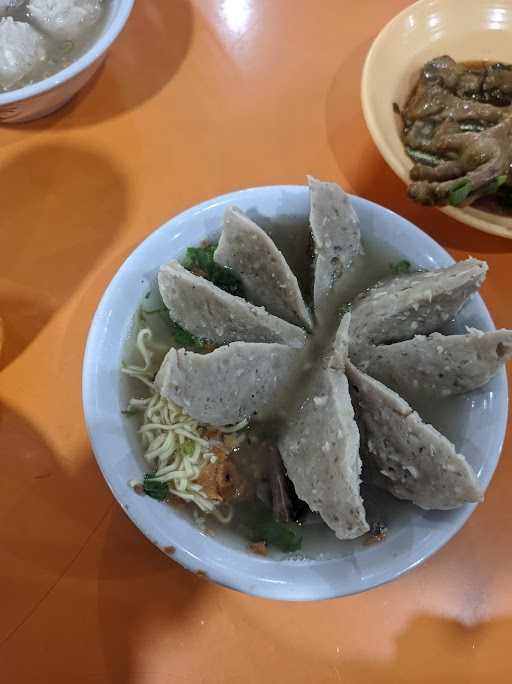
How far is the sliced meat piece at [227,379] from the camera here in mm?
1245

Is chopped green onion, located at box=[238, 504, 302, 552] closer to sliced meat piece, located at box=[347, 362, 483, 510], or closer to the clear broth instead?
sliced meat piece, located at box=[347, 362, 483, 510]

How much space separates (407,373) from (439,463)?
0.27 meters

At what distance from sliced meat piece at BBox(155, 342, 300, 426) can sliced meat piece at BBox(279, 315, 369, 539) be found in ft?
0.32

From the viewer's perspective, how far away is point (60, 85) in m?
1.66

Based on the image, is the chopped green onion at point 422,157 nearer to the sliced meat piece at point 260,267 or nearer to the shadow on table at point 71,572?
the sliced meat piece at point 260,267

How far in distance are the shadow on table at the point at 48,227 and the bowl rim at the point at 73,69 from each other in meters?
0.29

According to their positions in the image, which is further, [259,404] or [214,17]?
[214,17]

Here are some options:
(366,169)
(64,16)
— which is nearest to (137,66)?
(64,16)

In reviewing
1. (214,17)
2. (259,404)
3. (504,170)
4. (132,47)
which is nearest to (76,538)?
(259,404)

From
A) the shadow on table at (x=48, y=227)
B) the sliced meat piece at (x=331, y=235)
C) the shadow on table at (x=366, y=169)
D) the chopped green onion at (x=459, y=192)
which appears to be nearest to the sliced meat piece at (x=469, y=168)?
the chopped green onion at (x=459, y=192)

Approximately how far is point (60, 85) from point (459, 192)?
1217 mm

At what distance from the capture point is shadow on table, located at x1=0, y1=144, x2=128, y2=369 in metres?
1.74

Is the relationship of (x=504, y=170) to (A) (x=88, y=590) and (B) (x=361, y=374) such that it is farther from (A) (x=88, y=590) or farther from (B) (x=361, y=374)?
(A) (x=88, y=590)

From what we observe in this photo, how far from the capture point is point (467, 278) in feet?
4.45
